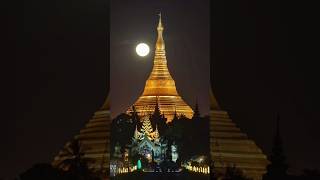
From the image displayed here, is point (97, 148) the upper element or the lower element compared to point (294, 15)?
lower

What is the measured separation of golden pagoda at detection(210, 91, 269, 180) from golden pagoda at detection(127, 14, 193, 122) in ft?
1.16

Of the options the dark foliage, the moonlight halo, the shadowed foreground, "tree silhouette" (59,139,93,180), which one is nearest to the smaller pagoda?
the shadowed foreground

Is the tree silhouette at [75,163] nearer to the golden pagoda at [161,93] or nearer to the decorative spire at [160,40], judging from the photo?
the golden pagoda at [161,93]

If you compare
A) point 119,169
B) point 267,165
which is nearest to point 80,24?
point 119,169

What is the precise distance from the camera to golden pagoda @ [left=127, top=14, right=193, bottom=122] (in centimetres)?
997

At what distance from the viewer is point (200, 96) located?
9844 mm

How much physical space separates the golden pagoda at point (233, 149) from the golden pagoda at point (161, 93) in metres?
0.35

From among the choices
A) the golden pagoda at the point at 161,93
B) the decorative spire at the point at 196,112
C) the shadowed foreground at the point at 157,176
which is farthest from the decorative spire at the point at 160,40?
the shadowed foreground at the point at 157,176

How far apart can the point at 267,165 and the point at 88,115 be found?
1.52 metres

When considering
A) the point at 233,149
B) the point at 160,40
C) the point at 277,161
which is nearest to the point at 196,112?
the point at 160,40

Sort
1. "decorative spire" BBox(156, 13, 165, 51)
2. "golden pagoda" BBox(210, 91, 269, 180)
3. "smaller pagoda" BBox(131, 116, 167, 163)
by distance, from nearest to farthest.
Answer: "decorative spire" BBox(156, 13, 165, 51)
"smaller pagoda" BBox(131, 116, 167, 163)
"golden pagoda" BBox(210, 91, 269, 180)

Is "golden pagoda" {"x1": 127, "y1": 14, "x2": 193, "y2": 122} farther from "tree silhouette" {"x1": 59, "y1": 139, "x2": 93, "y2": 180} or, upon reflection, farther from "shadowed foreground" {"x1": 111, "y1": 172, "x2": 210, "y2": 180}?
"tree silhouette" {"x1": 59, "y1": 139, "x2": 93, "y2": 180}

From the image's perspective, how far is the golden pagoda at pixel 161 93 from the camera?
997cm

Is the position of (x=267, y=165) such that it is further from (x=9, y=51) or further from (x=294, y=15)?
(x=9, y=51)
